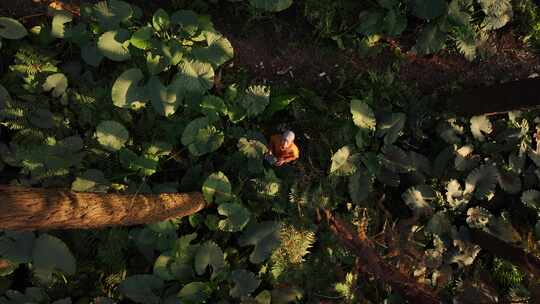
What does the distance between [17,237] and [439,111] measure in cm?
501

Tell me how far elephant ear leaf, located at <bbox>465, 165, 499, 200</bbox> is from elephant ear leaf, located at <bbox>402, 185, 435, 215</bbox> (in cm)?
47

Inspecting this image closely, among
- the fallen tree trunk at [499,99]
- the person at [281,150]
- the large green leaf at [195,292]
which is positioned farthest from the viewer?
the large green leaf at [195,292]

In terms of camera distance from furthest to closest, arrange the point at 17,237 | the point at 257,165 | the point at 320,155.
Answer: the point at 320,155, the point at 257,165, the point at 17,237

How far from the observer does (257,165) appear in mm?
4855

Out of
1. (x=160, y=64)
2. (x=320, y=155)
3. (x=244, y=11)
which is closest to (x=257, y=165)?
(x=320, y=155)

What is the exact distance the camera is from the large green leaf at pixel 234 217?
15.3 feet

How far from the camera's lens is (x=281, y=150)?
178 inches

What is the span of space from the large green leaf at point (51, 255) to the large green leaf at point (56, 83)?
162cm

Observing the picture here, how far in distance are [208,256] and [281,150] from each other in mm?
1361

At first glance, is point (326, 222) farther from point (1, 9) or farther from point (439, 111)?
point (1, 9)

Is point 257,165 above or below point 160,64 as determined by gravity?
below

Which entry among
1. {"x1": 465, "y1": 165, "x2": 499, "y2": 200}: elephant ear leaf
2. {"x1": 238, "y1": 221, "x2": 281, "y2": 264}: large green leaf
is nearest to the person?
{"x1": 238, "y1": 221, "x2": 281, "y2": 264}: large green leaf

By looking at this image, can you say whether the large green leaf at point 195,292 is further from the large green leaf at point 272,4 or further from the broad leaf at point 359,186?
the large green leaf at point 272,4

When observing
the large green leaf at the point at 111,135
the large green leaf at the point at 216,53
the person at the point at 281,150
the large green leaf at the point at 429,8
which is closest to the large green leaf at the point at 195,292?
the person at the point at 281,150
